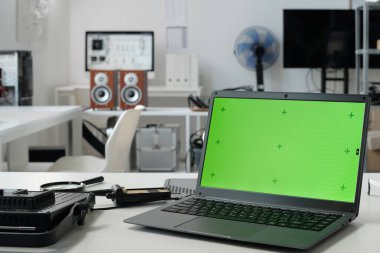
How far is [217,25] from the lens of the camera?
6.40 metres

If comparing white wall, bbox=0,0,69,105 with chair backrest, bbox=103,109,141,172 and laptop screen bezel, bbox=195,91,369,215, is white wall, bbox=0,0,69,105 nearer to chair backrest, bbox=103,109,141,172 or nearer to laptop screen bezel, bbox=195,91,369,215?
chair backrest, bbox=103,109,141,172

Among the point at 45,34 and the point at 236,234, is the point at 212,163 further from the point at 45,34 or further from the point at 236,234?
the point at 45,34

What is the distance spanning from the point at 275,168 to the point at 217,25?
5255 millimetres

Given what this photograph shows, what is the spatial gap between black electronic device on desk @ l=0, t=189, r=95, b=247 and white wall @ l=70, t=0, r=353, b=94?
→ 17.5ft

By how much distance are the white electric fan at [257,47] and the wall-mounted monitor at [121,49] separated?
87 centimetres

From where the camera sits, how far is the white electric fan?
20.0 ft

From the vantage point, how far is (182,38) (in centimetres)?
644

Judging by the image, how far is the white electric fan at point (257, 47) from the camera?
6082 mm

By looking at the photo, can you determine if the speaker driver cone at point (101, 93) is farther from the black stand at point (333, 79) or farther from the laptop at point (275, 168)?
the laptop at point (275, 168)

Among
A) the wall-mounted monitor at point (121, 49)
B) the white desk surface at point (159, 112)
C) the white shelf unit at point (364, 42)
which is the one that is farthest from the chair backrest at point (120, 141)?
the wall-mounted monitor at point (121, 49)

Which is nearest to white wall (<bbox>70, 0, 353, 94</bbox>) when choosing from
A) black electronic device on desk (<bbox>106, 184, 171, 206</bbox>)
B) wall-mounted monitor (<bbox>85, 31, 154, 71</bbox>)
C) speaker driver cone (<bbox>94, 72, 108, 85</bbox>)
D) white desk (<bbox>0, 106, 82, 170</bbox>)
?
wall-mounted monitor (<bbox>85, 31, 154, 71</bbox>)

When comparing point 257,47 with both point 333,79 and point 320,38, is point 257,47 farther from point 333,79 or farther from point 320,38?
point 333,79

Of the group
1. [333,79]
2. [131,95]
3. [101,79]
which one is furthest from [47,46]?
[333,79]

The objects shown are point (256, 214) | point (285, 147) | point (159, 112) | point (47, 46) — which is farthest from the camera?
point (47, 46)
